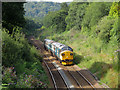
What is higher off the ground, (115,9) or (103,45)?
(115,9)

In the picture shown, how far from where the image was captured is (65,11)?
63.2 metres

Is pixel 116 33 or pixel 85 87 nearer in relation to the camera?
pixel 85 87

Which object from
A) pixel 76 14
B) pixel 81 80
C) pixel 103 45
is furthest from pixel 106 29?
pixel 76 14

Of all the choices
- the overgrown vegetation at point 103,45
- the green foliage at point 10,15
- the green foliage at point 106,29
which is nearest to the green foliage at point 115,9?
the overgrown vegetation at point 103,45

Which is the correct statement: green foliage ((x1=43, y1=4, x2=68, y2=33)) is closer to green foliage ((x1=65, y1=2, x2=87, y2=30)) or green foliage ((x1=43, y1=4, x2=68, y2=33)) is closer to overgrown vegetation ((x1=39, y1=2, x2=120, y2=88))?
green foliage ((x1=65, y1=2, x2=87, y2=30))

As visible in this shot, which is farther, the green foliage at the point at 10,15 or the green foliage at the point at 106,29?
the green foliage at the point at 106,29

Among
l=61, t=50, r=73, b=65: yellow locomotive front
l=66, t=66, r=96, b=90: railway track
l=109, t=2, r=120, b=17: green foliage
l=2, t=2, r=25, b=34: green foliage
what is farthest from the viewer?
l=109, t=2, r=120, b=17: green foliage

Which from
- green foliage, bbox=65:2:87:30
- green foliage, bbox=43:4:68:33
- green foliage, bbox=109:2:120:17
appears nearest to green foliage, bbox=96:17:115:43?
green foliage, bbox=109:2:120:17

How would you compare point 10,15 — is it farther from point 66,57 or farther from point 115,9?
point 115,9

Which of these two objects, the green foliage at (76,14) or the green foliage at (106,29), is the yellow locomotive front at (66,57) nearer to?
the green foliage at (106,29)

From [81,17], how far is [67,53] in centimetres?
2430

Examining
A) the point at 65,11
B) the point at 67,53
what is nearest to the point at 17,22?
the point at 67,53

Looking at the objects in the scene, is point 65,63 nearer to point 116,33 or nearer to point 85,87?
point 85,87

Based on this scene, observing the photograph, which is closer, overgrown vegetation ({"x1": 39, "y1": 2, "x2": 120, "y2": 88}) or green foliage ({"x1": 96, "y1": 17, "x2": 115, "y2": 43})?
overgrown vegetation ({"x1": 39, "y1": 2, "x2": 120, "y2": 88})
